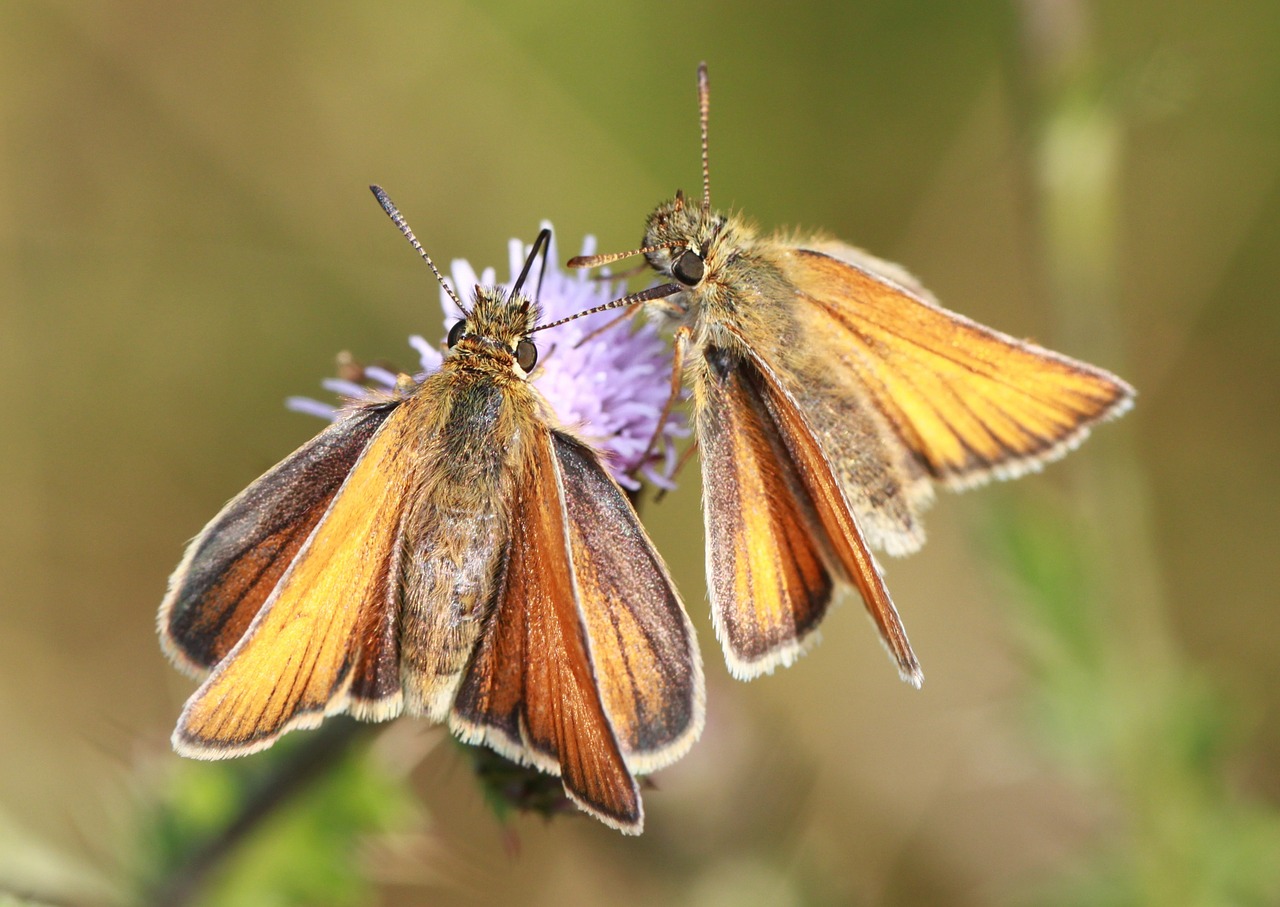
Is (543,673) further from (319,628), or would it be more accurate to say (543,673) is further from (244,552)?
(244,552)

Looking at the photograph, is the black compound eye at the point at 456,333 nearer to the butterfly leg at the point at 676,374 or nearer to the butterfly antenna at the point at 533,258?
the butterfly antenna at the point at 533,258

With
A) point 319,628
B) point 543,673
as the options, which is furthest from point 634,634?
point 319,628

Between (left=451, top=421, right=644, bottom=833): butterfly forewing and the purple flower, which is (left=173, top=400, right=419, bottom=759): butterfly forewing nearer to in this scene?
(left=451, top=421, right=644, bottom=833): butterfly forewing

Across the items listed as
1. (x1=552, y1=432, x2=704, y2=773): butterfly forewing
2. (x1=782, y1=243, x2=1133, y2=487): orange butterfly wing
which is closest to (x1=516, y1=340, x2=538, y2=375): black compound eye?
(x1=552, y1=432, x2=704, y2=773): butterfly forewing

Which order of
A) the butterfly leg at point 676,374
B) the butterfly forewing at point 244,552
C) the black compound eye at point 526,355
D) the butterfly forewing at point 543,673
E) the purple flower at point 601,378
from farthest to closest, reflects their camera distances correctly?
the purple flower at point 601,378, the butterfly leg at point 676,374, the black compound eye at point 526,355, the butterfly forewing at point 244,552, the butterfly forewing at point 543,673

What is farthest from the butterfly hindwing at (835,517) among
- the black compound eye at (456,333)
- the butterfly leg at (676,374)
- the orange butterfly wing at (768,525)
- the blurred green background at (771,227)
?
the blurred green background at (771,227)

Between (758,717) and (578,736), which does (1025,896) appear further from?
(578,736)
